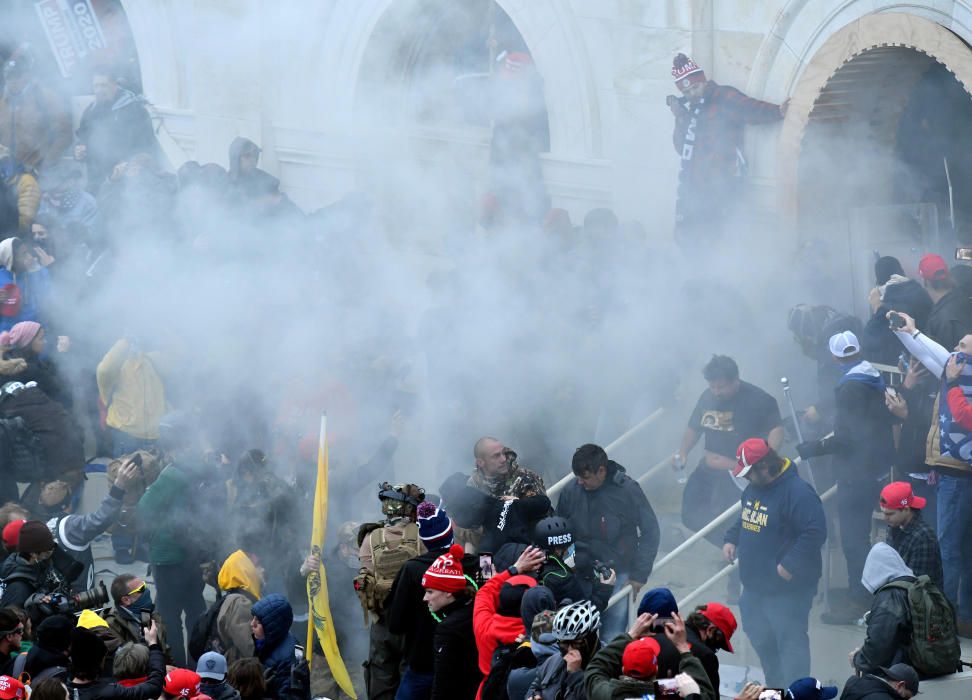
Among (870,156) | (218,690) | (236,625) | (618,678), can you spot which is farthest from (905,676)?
(870,156)

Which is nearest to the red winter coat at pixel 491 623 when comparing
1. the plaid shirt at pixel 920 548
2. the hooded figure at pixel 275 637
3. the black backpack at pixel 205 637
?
the hooded figure at pixel 275 637

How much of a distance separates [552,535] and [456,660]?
0.54 m

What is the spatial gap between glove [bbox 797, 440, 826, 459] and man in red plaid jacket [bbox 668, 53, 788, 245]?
6.66 feet

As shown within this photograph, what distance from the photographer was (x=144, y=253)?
9.96m

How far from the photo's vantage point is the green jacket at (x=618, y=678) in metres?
4.64

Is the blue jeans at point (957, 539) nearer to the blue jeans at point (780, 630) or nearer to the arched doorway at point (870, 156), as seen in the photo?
the blue jeans at point (780, 630)

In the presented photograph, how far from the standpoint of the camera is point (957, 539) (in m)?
6.79

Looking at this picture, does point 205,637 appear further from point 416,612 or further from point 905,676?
point 905,676

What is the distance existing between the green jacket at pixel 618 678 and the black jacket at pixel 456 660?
34.9 inches

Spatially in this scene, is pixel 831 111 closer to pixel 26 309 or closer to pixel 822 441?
pixel 822 441

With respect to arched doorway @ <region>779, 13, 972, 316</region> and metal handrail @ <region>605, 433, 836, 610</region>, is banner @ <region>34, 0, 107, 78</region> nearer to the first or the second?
arched doorway @ <region>779, 13, 972, 316</region>

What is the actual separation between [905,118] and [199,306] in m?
3.99

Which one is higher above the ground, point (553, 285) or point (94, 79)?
point (94, 79)

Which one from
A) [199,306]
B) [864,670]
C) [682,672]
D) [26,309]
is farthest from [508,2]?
[682,672]
